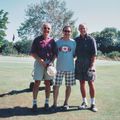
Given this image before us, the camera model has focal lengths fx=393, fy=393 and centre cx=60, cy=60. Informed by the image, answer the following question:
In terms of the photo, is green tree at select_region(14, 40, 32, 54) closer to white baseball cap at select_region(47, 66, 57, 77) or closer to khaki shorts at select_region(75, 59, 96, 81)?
khaki shorts at select_region(75, 59, 96, 81)

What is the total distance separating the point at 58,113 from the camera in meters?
9.06

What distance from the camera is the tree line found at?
17328mm

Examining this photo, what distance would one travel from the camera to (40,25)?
17.3 metres

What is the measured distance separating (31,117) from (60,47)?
1.92 m

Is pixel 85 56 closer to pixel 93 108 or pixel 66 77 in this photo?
pixel 66 77

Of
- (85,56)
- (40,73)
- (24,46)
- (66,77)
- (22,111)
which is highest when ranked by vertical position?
(24,46)

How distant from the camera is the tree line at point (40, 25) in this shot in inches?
682

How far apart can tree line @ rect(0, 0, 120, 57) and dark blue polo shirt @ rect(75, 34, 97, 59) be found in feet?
7.37

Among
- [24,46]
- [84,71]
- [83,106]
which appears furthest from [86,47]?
[24,46]

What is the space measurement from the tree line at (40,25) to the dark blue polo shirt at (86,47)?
7.37ft

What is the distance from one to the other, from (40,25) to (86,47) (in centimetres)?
807

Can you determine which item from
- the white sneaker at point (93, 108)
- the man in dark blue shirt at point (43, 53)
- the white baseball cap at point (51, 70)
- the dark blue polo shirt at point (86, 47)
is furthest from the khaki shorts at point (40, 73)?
the white sneaker at point (93, 108)

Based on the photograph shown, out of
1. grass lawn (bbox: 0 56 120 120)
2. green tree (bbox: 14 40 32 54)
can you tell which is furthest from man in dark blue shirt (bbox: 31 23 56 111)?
green tree (bbox: 14 40 32 54)

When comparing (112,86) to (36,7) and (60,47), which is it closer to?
(60,47)
